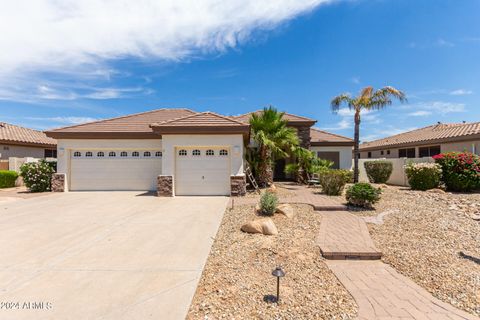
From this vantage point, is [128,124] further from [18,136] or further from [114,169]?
[18,136]

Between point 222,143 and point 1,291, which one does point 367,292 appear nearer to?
point 1,291

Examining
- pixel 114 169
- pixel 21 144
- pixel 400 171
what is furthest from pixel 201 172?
pixel 21 144

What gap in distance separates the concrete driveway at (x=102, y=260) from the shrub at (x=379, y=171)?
13.2 m

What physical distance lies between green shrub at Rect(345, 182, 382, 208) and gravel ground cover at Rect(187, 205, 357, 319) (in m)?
3.30

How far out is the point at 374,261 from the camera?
5027mm

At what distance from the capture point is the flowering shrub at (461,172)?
12.0 m

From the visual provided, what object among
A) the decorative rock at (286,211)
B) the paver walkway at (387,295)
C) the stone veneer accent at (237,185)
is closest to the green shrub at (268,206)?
the decorative rock at (286,211)

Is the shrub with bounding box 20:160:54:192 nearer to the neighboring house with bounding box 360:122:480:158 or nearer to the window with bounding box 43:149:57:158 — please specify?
the window with bounding box 43:149:57:158

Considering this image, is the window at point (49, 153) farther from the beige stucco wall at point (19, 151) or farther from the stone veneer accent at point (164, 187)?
the stone veneer accent at point (164, 187)

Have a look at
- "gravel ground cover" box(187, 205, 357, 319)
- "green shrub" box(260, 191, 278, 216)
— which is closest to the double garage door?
"green shrub" box(260, 191, 278, 216)

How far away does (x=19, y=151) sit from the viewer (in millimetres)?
20219

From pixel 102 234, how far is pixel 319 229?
232 inches

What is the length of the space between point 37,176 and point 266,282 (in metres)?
15.7

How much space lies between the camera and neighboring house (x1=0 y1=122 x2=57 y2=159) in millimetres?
19078
